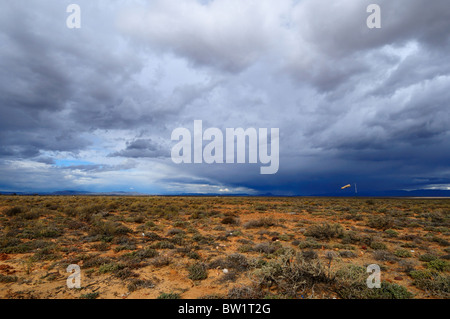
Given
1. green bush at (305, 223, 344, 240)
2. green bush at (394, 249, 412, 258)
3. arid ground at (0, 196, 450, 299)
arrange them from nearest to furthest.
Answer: arid ground at (0, 196, 450, 299) < green bush at (394, 249, 412, 258) < green bush at (305, 223, 344, 240)

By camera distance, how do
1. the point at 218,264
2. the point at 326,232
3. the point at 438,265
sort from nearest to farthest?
the point at 438,265, the point at 218,264, the point at 326,232

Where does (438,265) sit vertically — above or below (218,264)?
above

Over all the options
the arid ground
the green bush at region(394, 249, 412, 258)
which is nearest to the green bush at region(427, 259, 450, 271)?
the arid ground

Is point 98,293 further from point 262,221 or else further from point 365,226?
point 365,226

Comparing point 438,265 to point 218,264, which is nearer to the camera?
point 438,265

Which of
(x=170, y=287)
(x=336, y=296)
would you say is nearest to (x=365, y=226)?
(x=336, y=296)

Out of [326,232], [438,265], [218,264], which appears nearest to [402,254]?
[438,265]

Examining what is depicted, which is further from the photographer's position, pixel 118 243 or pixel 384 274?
pixel 118 243

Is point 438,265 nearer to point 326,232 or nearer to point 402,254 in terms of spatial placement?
point 402,254

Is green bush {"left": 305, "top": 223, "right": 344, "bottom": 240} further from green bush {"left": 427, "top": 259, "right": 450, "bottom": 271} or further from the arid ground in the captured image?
green bush {"left": 427, "top": 259, "right": 450, "bottom": 271}

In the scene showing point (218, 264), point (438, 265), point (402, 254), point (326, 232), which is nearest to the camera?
point (438, 265)

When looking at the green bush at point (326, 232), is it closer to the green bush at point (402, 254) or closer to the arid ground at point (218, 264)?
the arid ground at point (218, 264)

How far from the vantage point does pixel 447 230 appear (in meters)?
13.4

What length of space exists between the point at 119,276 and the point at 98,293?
1.11 meters
